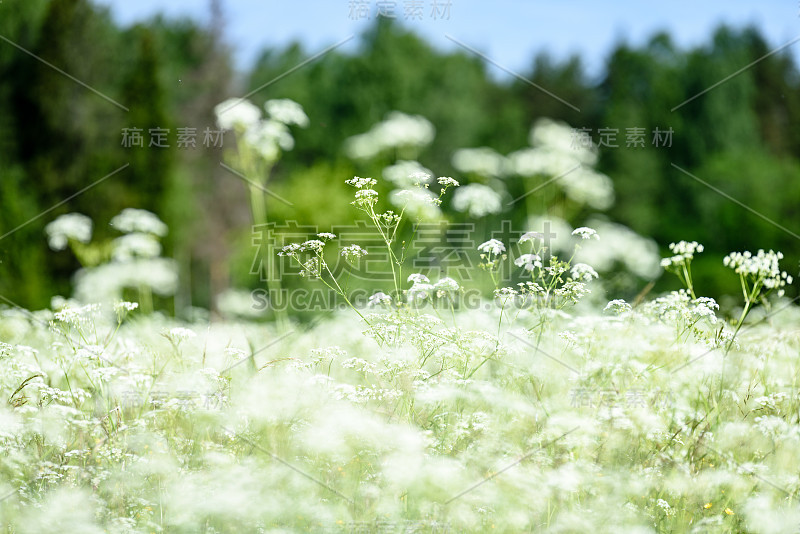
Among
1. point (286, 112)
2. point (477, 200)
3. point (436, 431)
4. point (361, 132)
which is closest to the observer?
point (436, 431)

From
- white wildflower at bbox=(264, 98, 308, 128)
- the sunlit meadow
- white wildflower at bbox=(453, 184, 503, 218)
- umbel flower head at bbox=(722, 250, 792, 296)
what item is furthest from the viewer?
white wildflower at bbox=(264, 98, 308, 128)

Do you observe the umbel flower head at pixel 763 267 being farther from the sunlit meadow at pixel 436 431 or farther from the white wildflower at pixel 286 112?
the white wildflower at pixel 286 112

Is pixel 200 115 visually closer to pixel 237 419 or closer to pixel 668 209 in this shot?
pixel 668 209

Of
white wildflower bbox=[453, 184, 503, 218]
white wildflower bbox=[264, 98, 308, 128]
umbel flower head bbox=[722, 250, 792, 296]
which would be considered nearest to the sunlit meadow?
umbel flower head bbox=[722, 250, 792, 296]

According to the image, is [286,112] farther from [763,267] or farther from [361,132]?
[361,132]

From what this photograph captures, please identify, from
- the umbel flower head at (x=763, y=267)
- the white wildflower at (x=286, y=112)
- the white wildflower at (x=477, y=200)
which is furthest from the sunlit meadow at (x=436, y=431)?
the white wildflower at (x=286, y=112)

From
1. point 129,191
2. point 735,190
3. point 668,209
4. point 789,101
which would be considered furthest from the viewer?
point 789,101

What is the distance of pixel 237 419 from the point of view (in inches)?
122

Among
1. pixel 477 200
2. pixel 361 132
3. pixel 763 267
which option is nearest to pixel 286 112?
pixel 477 200

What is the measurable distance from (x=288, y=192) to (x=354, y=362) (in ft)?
33.8

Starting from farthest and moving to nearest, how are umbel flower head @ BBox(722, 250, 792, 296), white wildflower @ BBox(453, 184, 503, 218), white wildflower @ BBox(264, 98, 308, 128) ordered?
1. white wildflower @ BBox(264, 98, 308, 128)
2. white wildflower @ BBox(453, 184, 503, 218)
3. umbel flower head @ BBox(722, 250, 792, 296)

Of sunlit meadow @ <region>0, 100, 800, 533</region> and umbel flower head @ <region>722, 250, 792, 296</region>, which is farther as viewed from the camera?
umbel flower head @ <region>722, 250, 792, 296</region>

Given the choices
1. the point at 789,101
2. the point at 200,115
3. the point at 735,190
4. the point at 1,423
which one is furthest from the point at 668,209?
the point at 1,423

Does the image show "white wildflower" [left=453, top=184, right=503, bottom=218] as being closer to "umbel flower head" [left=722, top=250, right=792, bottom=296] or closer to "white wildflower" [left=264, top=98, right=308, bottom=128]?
"white wildflower" [left=264, top=98, right=308, bottom=128]
